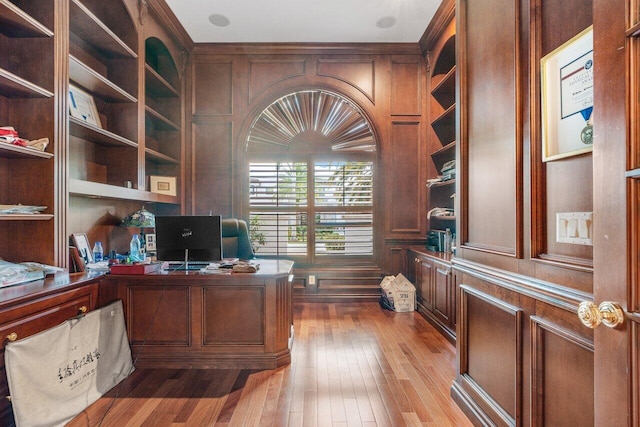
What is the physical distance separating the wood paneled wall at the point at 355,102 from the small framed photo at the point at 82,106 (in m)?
1.47

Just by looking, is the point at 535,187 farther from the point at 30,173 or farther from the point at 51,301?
the point at 30,173

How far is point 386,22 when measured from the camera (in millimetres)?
3879

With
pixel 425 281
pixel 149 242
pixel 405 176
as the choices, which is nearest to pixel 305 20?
pixel 405 176

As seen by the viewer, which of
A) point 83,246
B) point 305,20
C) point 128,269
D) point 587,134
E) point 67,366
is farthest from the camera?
point 305,20

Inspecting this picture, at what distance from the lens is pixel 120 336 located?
2.46 metres

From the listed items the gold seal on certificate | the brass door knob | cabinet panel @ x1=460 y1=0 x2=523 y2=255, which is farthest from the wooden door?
cabinet panel @ x1=460 y1=0 x2=523 y2=255

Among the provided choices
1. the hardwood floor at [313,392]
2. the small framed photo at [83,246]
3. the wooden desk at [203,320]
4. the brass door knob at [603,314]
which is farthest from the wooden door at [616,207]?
the small framed photo at [83,246]

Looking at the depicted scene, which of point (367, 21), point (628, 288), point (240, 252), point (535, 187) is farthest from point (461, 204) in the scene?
point (367, 21)

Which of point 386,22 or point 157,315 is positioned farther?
point 386,22

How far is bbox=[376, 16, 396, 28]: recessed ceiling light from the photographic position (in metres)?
3.80

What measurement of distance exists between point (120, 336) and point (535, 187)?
9.36 feet

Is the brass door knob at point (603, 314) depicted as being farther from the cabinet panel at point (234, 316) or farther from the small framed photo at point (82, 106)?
the small framed photo at point (82, 106)

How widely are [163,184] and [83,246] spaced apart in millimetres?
1410

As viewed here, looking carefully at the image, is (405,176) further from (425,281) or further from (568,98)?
(568,98)
